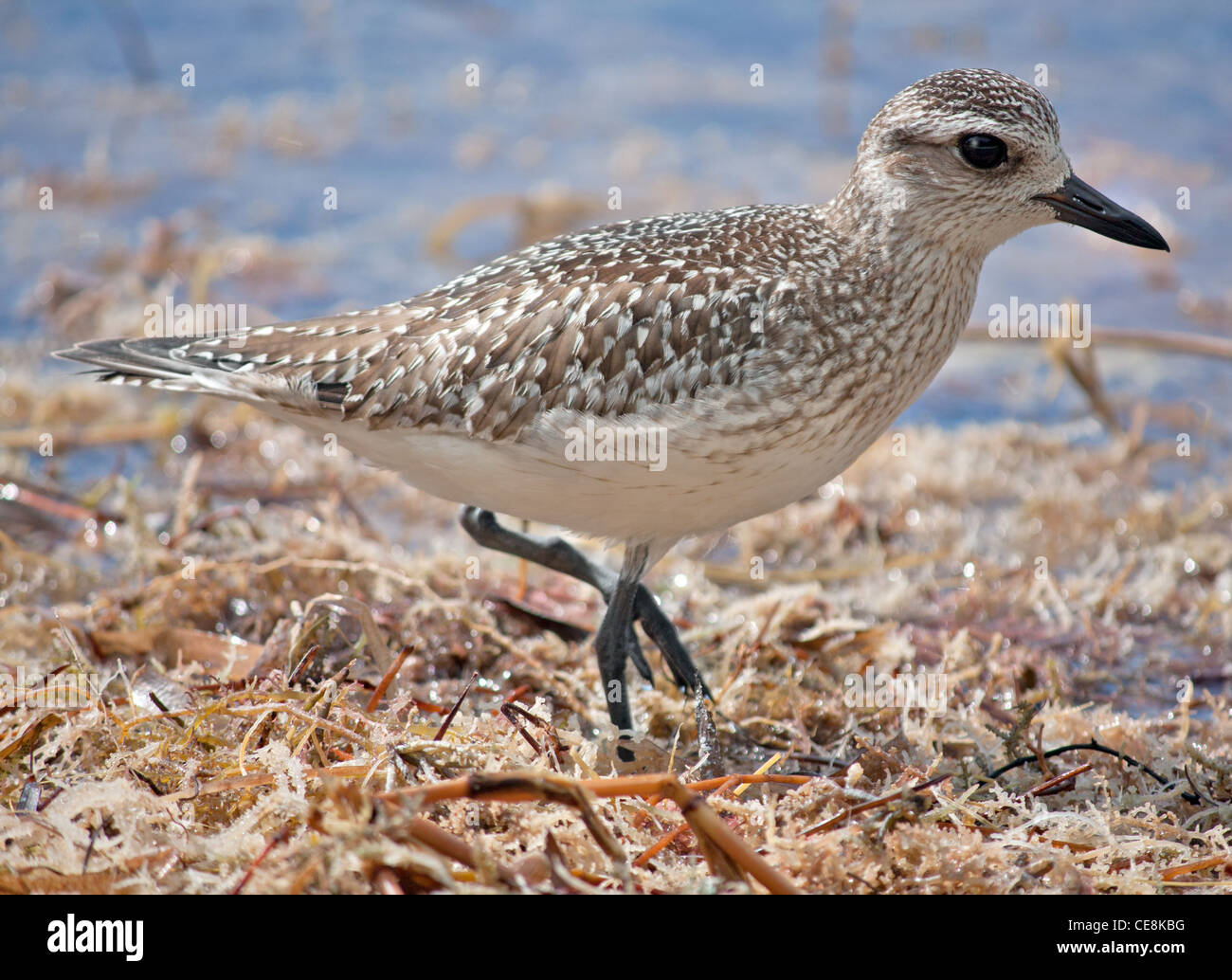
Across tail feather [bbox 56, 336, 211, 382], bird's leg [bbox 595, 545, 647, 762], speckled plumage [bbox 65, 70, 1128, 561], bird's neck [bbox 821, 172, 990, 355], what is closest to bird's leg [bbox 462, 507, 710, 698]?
bird's leg [bbox 595, 545, 647, 762]

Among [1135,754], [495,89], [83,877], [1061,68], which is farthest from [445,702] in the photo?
[1061,68]

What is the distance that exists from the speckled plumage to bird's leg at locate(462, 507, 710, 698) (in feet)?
1.31

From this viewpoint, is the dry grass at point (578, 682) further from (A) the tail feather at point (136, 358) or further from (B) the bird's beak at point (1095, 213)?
(B) the bird's beak at point (1095, 213)

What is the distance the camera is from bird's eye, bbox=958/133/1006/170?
4.33 meters

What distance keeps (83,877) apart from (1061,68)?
11.3 m

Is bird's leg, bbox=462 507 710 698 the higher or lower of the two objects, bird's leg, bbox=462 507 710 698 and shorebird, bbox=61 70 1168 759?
the lower

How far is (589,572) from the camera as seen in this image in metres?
5.16

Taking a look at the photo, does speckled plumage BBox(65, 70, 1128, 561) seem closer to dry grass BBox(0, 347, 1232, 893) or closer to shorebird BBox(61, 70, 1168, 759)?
shorebird BBox(61, 70, 1168, 759)

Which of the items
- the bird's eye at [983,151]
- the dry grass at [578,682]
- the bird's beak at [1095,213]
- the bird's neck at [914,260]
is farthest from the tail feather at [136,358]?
the bird's beak at [1095,213]

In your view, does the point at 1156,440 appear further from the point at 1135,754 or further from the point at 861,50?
the point at 861,50

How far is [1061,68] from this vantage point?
11.9m

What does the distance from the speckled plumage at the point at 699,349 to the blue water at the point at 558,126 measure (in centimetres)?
412

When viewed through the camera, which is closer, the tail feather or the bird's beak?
the bird's beak

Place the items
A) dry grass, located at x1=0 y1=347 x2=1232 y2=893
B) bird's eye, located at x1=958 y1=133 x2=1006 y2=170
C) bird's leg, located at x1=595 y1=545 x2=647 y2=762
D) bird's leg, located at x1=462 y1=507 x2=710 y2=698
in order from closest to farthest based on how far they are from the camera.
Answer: dry grass, located at x1=0 y1=347 x2=1232 y2=893
bird's eye, located at x1=958 y1=133 x2=1006 y2=170
bird's leg, located at x1=595 y1=545 x2=647 y2=762
bird's leg, located at x1=462 y1=507 x2=710 y2=698
